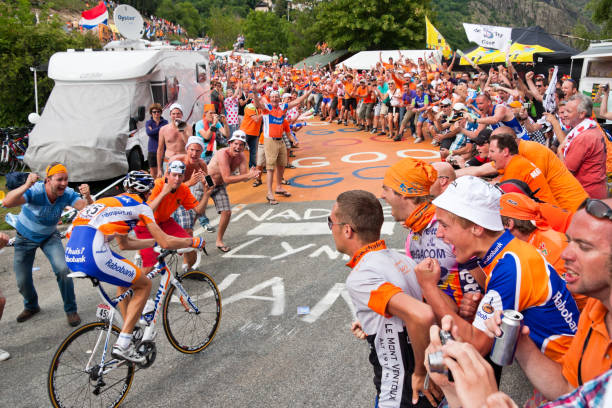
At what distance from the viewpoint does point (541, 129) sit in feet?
29.8

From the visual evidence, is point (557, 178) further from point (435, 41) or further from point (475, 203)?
point (435, 41)

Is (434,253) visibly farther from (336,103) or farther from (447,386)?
(336,103)

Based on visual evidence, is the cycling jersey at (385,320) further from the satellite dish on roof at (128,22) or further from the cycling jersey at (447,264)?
the satellite dish on roof at (128,22)

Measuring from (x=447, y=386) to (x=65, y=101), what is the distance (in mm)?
11489

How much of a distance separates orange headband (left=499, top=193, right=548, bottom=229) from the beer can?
4.82ft

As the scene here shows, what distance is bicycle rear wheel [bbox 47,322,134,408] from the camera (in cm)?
336

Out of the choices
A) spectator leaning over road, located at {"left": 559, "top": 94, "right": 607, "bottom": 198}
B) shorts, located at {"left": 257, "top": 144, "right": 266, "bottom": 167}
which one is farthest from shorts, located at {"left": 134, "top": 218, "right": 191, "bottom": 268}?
shorts, located at {"left": 257, "top": 144, "right": 266, "bottom": 167}

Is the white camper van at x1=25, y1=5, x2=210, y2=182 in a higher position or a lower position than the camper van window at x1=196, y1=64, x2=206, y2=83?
lower

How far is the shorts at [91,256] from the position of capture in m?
3.45

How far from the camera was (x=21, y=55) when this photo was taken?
43.7 ft

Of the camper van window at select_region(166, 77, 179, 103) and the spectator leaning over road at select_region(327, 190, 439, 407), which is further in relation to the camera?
the camper van window at select_region(166, 77, 179, 103)

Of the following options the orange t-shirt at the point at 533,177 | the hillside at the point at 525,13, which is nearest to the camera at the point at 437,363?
the orange t-shirt at the point at 533,177

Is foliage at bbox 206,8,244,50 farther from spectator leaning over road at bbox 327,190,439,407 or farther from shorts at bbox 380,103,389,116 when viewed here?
spectator leaning over road at bbox 327,190,439,407

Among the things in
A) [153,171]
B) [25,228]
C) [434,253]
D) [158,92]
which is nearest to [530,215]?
[434,253]
